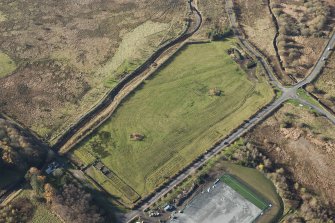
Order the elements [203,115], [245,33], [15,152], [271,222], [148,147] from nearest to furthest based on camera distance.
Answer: [271,222], [15,152], [148,147], [203,115], [245,33]

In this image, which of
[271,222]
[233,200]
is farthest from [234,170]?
[271,222]

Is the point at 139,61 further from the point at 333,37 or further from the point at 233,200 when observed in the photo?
the point at 333,37

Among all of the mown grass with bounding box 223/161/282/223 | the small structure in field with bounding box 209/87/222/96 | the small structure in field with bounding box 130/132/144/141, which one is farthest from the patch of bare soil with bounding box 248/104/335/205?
the small structure in field with bounding box 130/132/144/141

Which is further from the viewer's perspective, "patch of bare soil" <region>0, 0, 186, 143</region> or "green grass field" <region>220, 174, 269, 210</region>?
"patch of bare soil" <region>0, 0, 186, 143</region>

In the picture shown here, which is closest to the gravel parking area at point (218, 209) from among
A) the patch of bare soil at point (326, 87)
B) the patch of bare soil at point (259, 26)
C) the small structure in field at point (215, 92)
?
the small structure in field at point (215, 92)

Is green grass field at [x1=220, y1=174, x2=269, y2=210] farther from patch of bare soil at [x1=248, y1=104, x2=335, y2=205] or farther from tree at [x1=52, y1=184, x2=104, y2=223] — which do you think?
tree at [x1=52, y1=184, x2=104, y2=223]

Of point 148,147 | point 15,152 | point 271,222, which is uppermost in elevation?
point 15,152

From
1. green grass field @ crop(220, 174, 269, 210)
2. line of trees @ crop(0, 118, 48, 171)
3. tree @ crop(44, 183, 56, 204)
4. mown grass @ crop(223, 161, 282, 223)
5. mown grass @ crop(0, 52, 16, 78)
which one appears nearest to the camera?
mown grass @ crop(223, 161, 282, 223)

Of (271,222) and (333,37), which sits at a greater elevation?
(333,37)
